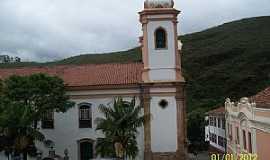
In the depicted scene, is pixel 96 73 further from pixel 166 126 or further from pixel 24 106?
pixel 24 106

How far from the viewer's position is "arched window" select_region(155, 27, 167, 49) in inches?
1332

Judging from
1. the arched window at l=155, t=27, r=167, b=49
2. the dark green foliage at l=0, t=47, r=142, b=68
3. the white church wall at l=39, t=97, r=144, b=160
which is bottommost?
the white church wall at l=39, t=97, r=144, b=160

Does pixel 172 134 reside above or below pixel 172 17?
below

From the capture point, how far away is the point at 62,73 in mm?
36938

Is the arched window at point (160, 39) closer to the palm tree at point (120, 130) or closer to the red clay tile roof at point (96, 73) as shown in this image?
the red clay tile roof at point (96, 73)

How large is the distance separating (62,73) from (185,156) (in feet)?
37.5

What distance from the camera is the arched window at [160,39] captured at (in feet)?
111

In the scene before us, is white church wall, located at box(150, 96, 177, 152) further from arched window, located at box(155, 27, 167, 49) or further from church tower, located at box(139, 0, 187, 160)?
arched window, located at box(155, 27, 167, 49)

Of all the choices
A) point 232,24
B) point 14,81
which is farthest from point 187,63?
point 14,81

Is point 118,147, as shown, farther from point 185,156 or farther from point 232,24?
point 232,24

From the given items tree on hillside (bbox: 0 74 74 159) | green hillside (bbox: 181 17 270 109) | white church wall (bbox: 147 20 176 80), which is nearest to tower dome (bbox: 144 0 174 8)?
white church wall (bbox: 147 20 176 80)

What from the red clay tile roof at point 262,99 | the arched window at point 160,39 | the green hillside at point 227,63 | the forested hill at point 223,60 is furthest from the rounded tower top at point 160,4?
the forested hill at point 223,60

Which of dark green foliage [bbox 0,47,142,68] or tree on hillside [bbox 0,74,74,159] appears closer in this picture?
tree on hillside [bbox 0,74,74,159]

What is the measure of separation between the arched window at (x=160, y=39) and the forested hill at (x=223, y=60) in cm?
3662
